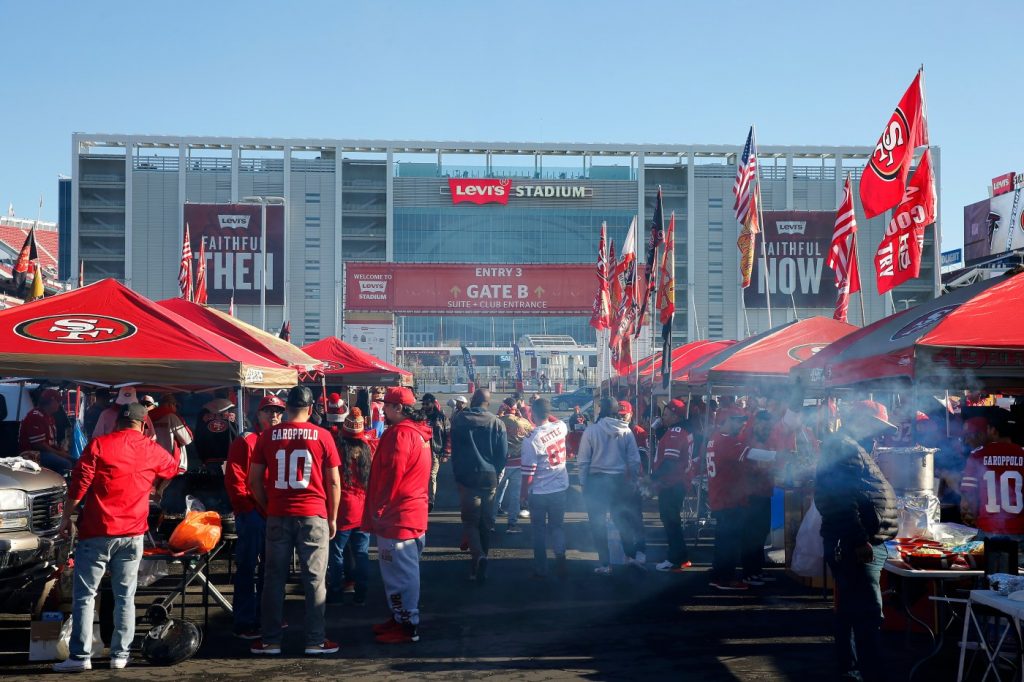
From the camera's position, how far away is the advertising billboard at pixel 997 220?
4878 cm

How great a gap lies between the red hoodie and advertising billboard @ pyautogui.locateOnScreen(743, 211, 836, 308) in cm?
4979

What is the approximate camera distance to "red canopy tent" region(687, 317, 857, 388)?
1395cm

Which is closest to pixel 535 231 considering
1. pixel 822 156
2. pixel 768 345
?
pixel 822 156

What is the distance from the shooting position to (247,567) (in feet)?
27.3

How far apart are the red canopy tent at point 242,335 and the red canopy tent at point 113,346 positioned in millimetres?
1955

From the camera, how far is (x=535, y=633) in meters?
8.39

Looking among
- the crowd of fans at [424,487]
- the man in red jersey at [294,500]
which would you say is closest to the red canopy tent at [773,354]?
the crowd of fans at [424,487]

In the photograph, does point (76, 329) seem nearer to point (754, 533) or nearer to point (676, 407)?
point (754, 533)

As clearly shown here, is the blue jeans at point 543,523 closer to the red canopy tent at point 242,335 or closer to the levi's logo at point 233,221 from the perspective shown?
the red canopy tent at point 242,335

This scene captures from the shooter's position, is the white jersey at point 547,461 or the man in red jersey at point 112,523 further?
the white jersey at point 547,461

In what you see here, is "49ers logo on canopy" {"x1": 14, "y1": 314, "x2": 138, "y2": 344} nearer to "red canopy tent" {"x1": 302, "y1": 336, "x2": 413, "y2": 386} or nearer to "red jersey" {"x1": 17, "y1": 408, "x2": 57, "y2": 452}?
"red jersey" {"x1": 17, "y1": 408, "x2": 57, "y2": 452}

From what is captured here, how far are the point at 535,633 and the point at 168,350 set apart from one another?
4287 mm

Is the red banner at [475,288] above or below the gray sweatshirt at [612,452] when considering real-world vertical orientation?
above

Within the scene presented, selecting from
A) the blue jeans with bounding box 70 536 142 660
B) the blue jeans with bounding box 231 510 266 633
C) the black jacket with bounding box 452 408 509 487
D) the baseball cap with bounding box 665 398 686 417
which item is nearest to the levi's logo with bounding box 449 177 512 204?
the baseball cap with bounding box 665 398 686 417
